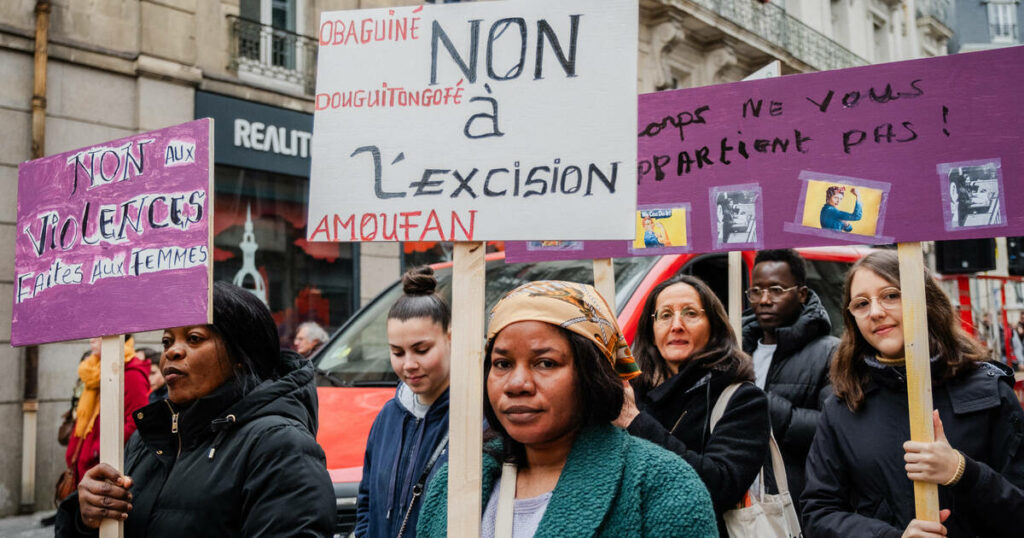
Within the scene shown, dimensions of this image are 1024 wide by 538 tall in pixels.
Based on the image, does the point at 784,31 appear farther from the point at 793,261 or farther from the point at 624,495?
the point at 624,495

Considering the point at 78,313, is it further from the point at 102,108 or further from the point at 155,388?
the point at 102,108

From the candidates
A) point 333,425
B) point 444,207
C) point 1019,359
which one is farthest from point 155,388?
point 1019,359

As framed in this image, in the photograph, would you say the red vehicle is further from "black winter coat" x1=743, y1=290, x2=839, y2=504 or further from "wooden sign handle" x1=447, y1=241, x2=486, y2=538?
"wooden sign handle" x1=447, y1=241, x2=486, y2=538

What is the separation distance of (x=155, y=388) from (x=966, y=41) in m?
38.1

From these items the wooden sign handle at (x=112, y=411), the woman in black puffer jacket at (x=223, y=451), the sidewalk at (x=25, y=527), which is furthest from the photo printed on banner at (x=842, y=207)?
the sidewalk at (x=25, y=527)

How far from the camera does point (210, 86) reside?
415 inches

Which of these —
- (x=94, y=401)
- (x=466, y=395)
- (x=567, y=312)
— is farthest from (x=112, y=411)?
(x=94, y=401)

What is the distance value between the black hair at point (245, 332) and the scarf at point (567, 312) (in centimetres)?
92

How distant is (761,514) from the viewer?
2812mm

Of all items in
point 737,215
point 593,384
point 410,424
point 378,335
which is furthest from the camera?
point 378,335

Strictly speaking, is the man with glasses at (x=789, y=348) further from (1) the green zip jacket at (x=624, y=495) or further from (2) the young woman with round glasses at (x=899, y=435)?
(1) the green zip jacket at (x=624, y=495)

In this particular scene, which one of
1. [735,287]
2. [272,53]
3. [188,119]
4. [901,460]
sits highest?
[272,53]

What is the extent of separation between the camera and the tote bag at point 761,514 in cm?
278

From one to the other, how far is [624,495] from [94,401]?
613 cm
